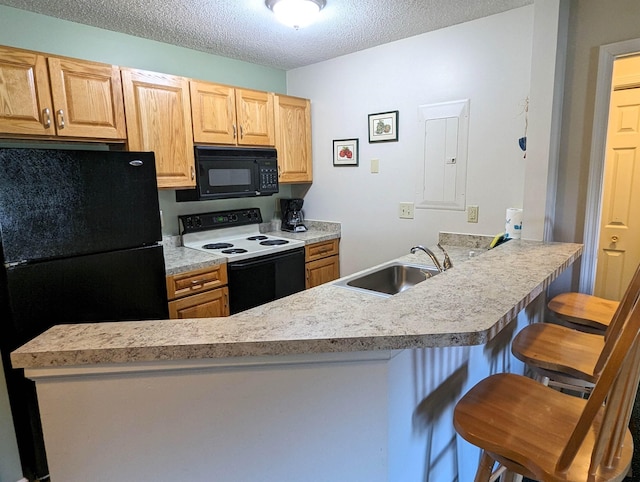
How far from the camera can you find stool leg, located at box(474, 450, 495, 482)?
1088 millimetres

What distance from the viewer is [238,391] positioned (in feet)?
2.94

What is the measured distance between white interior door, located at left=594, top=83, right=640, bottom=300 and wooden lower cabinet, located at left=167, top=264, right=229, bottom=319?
3.07 m

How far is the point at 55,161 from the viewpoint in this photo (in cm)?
173

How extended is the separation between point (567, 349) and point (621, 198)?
2272 millimetres

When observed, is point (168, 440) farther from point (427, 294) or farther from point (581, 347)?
point (581, 347)

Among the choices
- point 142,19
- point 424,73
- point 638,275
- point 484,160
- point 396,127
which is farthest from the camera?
point 396,127

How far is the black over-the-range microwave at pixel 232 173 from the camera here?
9.16 feet

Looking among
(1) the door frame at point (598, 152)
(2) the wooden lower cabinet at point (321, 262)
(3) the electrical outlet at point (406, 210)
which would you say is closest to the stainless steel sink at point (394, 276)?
(3) the electrical outlet at point (406, 210)

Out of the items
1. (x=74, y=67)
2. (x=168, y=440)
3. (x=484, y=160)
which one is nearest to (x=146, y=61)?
(x=74, y=67)

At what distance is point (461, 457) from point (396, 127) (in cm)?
230

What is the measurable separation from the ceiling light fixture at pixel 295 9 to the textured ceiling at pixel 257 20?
0.08 m

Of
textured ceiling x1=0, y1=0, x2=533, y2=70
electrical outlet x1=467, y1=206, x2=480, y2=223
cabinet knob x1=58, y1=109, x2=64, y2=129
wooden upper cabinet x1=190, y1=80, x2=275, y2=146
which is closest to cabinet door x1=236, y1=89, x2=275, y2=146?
wooden upper cabinet x1=190, y1=80, x2=275, y2=146

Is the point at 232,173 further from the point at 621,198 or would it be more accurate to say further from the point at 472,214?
the point at 621,198

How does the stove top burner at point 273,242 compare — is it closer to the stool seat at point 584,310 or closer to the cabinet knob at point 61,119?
the cabinet knob at point 61,119
